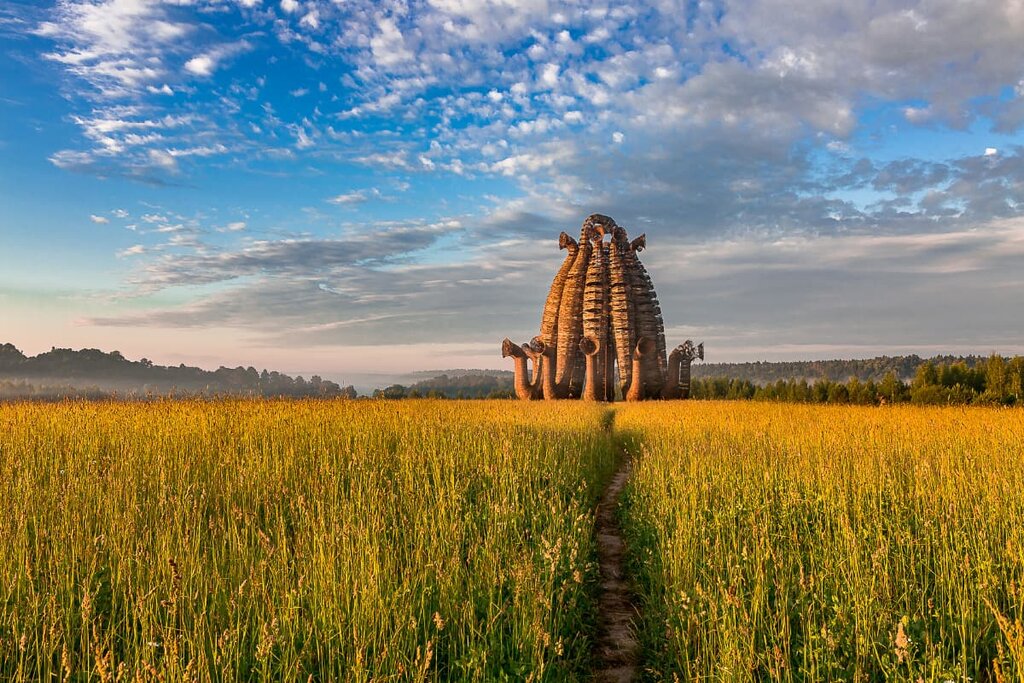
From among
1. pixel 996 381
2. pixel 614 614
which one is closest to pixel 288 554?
pixel 614 614

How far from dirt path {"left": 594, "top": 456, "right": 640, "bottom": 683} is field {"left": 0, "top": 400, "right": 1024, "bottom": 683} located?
0.12m

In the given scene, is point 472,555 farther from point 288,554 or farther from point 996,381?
point 996,381

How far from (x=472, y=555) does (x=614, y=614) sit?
1.40 meters

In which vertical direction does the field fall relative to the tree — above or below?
below

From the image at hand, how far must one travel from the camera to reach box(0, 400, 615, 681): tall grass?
3619mm

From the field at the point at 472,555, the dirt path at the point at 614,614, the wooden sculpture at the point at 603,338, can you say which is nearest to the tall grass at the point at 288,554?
the field at the point at 472,555

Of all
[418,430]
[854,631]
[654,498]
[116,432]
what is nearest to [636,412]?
[418,430]

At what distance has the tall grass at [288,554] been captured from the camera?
3619 millimetres

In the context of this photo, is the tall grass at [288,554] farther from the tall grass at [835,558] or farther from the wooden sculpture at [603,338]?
the wooden sculpture at [603,338]

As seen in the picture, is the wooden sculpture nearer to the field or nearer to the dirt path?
the field

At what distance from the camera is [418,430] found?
418 inches

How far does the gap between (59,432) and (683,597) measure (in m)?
10.1

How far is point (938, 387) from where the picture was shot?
21.4 meters

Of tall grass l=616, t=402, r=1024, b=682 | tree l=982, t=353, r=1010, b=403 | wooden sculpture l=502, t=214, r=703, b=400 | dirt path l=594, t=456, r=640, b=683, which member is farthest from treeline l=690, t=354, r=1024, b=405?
dirt path l=594, t=456, r=640, b=683
